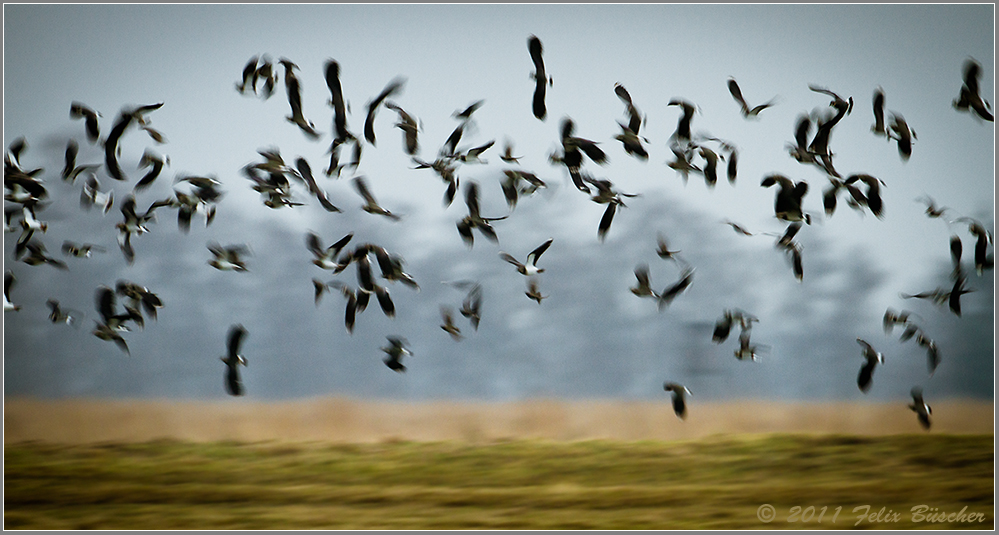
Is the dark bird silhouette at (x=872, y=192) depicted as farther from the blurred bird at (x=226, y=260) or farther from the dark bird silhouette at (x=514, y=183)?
the blurred bird at (x=226, y=260)

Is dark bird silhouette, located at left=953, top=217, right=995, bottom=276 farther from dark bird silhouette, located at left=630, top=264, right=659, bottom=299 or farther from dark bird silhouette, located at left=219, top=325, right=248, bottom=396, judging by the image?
dark bird silhouette, located at left=219, top=325, right=248, bottom=396

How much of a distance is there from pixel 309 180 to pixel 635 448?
145 centimetres

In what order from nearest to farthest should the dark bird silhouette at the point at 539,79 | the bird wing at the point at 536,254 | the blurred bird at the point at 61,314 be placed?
1. the dark bird silhouette at the point at 539,79
2. the bird wing at the point at 536,254
3. the blurred bird at the point at 61,314

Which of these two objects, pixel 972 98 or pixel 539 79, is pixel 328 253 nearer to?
pixel 539 79

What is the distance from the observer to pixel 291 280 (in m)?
2.45

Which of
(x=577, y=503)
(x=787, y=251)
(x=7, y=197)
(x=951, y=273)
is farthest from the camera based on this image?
(x=951, y=273)

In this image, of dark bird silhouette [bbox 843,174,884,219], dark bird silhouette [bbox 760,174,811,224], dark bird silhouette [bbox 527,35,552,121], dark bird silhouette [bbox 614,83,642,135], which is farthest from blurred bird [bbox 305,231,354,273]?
dark bird silhouette [bbox 843,174,884,219]

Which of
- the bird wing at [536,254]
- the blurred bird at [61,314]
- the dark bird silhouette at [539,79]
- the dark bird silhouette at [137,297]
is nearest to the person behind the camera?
the dark bird silhouette at [539,79]

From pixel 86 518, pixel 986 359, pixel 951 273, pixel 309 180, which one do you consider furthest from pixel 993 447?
pixel 86 518

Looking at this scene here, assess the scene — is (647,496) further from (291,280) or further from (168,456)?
(168,456)

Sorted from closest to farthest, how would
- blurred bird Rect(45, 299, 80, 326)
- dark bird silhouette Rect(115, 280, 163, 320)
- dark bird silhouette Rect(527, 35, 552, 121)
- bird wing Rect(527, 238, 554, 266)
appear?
dark bird silhouette Rect(527, 35, 552, 121) < bird wing Rect(527, 238, 554, 266) < dark bird silhouette Rect(115, 280, 163, 320) < blurred bird Rect(45, 299, 80, 326)

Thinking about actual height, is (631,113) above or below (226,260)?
above

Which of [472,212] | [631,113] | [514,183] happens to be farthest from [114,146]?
[631,113]

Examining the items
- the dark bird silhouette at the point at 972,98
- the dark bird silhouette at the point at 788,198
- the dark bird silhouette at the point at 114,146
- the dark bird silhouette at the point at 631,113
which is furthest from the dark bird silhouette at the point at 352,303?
the dark bird silhouette at the point at 972,98
